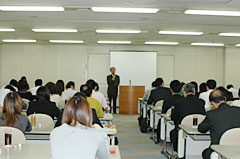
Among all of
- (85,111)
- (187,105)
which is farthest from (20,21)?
(85,111)

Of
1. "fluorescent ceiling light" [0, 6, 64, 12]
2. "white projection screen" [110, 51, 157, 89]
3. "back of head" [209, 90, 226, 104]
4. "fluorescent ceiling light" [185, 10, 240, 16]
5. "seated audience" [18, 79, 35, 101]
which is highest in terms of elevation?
"fluorescent ceiling light" [0, 6, 64, 12]

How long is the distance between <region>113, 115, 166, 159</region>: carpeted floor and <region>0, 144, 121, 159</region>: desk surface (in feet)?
10.0

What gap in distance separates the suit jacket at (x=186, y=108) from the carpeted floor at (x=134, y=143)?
3.62ft

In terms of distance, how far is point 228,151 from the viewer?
11.1ft

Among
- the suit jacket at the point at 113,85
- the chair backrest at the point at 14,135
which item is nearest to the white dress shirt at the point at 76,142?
the chair backrest at the point at 14,135

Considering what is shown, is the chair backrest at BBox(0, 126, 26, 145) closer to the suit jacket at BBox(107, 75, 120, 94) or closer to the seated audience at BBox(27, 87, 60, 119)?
the seated audience at BBox(27, 87, 60, 119)

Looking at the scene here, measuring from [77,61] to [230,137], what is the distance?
12.1 metres

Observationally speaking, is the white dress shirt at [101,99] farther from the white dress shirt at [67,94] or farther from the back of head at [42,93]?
the back of head at [42,93]

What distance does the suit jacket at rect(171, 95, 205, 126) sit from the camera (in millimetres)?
5703

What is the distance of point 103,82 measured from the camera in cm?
1525

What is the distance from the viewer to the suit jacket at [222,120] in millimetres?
4180

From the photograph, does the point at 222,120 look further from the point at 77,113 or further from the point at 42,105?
the point at 42,105

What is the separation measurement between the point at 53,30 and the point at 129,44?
5309mm

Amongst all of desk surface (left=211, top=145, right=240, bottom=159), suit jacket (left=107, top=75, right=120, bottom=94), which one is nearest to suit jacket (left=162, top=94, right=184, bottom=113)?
desk surface (left=211, top=145, right=240, bottom=159)
